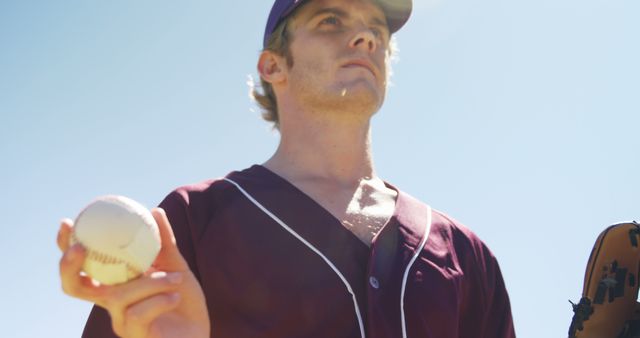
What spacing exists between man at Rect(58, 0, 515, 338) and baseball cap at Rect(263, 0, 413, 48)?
1.0 inches

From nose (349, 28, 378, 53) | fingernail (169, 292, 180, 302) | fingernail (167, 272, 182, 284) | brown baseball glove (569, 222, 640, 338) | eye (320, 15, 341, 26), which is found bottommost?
brown baseball glove (569, 222, 640, 338)

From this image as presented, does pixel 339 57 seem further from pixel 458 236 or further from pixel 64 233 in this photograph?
pixel 64 233

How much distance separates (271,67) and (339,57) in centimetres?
68

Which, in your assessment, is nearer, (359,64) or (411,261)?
(411,261)

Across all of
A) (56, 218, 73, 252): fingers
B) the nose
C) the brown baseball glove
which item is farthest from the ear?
the brown baseball glove

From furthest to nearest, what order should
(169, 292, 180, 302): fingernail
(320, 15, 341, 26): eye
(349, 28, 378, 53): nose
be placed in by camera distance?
(320, 15, 341, 26): eye → (349, 28, 378, 53): nose → (169, 292, 180, 302): fingernail

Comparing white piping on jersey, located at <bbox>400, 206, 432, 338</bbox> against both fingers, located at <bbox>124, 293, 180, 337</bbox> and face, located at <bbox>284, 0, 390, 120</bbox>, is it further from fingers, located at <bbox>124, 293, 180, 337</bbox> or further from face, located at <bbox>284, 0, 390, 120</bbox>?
fingers, located at <bbox>124, 293, 180, 337</bbox>

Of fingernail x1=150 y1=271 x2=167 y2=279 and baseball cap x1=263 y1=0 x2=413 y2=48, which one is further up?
baseball cap x1=263 y1=0 x2=413 y2=48

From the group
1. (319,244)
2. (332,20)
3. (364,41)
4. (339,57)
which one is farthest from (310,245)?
(332,20)

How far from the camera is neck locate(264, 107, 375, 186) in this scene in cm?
416

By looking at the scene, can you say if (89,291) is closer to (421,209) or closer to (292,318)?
(292,318)

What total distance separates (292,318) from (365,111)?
1528 mm

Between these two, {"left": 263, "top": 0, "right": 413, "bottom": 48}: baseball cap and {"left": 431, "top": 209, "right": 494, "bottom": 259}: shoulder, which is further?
{"left": 263, "top": 0, "right": 413, "bottom": 48}: baseball cap

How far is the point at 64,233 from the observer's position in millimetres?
2395
